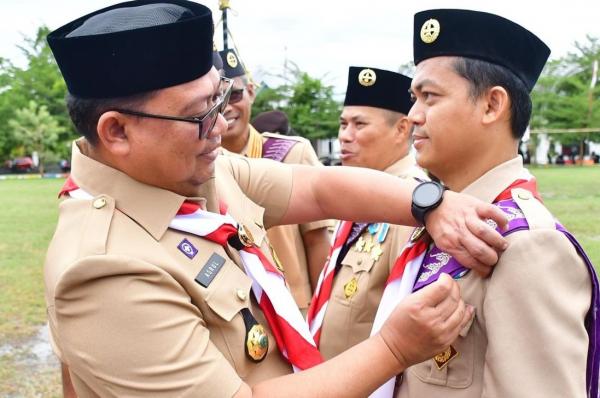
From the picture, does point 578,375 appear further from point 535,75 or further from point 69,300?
point 69,300

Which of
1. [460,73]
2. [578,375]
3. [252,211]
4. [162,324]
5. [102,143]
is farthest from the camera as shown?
[252,211]

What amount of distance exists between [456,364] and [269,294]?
60 centimetres

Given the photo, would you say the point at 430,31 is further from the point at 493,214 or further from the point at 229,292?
the point at 229,292

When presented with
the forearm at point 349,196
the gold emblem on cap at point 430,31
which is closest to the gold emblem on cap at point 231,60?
the forearm at point 349,196

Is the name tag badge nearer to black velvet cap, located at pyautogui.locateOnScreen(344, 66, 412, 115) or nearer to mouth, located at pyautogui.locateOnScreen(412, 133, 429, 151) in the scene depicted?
mouth, located at pyautogui.locateOnScreen(412, 133, 429, 151)

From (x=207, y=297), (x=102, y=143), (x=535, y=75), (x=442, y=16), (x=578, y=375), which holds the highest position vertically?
(x=442, y=16)

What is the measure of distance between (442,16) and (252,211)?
95 centimetres

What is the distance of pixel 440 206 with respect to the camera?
1.84 m

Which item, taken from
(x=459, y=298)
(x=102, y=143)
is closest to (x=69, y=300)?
(x=102, y=143)

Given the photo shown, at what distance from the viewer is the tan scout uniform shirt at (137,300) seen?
1.48m

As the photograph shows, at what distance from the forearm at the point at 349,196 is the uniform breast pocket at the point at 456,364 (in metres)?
0.42

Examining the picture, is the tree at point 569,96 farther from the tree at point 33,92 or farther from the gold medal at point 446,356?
the gold medal at point 446,356

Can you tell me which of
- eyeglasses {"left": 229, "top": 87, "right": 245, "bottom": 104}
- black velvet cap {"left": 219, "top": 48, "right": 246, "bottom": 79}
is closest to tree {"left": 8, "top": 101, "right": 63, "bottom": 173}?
black velvet cap {"left": 219, "top": 48, "right": 246, "bottom": 79}

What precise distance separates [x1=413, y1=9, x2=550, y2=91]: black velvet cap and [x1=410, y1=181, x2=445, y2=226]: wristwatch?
1.52 ft
